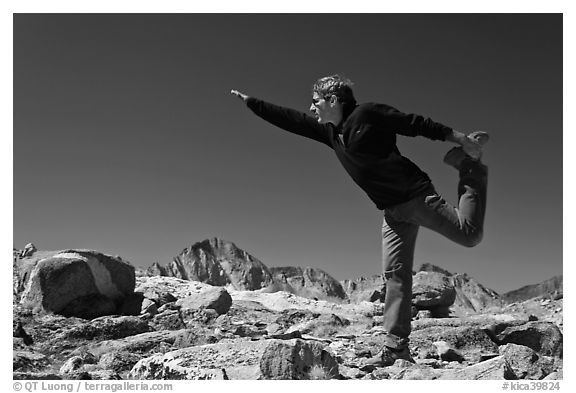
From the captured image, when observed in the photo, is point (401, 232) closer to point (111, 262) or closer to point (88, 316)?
point (88, 316)

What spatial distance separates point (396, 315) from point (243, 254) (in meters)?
78.5

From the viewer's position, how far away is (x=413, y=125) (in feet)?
19.2

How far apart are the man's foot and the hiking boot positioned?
1960 millimetres

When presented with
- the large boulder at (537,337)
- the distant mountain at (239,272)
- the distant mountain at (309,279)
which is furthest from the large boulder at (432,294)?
the distant mountain at (309,279)

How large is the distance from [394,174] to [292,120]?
4.21 ft

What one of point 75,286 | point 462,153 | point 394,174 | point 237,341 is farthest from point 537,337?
point 75,286

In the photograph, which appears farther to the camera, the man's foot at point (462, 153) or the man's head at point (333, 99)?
the man's head at point (333, 99)

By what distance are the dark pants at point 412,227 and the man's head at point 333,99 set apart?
1.10m

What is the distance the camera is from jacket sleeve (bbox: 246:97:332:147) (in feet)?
21.2

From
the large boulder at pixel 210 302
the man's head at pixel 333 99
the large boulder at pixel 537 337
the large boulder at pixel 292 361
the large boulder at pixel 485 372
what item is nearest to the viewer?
the large boulder at pixel 292 361

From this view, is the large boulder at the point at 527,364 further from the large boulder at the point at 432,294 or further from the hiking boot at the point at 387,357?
the large boulder at the point at 432,294

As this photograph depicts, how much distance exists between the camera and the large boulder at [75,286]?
38.4 feet

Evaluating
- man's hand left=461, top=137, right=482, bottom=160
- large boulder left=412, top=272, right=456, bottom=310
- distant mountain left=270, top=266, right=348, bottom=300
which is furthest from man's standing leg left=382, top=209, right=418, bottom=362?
distant mountain left=270, top=266, right=348, bottom=300
